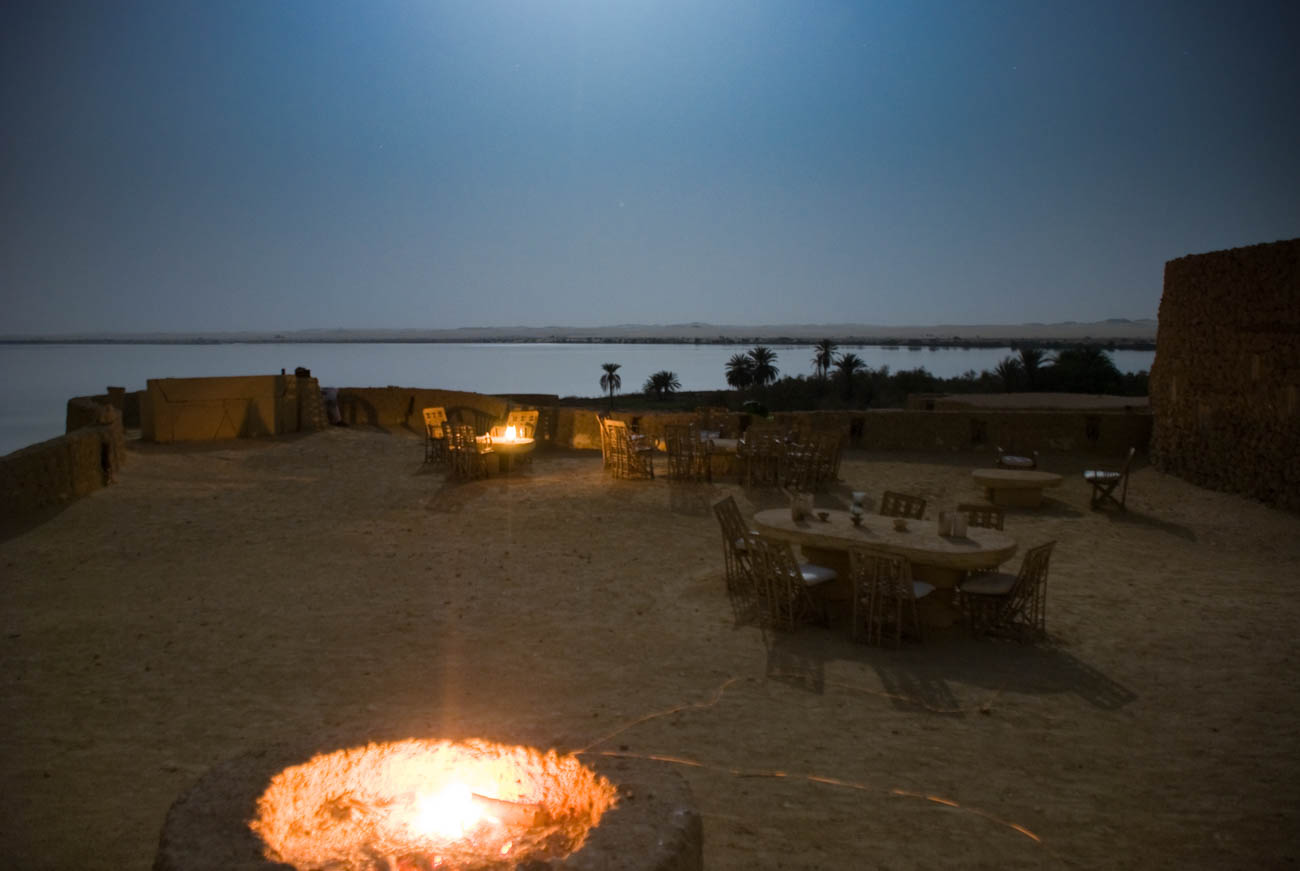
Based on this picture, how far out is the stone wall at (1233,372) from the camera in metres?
10.8

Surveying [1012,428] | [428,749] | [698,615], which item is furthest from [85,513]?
[1012,428]

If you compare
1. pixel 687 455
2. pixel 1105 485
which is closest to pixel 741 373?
pixel 687 455

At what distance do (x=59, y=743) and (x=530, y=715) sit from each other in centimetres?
250

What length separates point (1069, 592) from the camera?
7266 millimetres

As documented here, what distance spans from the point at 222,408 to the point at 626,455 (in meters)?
9.38

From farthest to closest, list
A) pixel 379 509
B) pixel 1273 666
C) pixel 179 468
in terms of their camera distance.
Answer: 1. pixel 179 468
2. pixel 379 509
3. pixel 1273 666

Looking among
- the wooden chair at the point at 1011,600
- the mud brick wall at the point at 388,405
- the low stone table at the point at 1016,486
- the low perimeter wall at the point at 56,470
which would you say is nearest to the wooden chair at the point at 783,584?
the wooden chair at the point at 1011,600

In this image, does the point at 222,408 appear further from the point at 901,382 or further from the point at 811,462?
the point at 901,382

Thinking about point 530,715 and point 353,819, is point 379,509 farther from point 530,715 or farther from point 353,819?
point 353,819

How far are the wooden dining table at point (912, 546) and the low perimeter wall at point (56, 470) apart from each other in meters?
8.58

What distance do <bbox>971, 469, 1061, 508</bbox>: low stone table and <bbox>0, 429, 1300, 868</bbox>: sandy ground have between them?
1.10 meters

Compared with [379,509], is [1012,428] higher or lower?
higher

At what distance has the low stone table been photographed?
10.9 m

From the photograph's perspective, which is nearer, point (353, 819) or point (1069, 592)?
point (353, 819)
